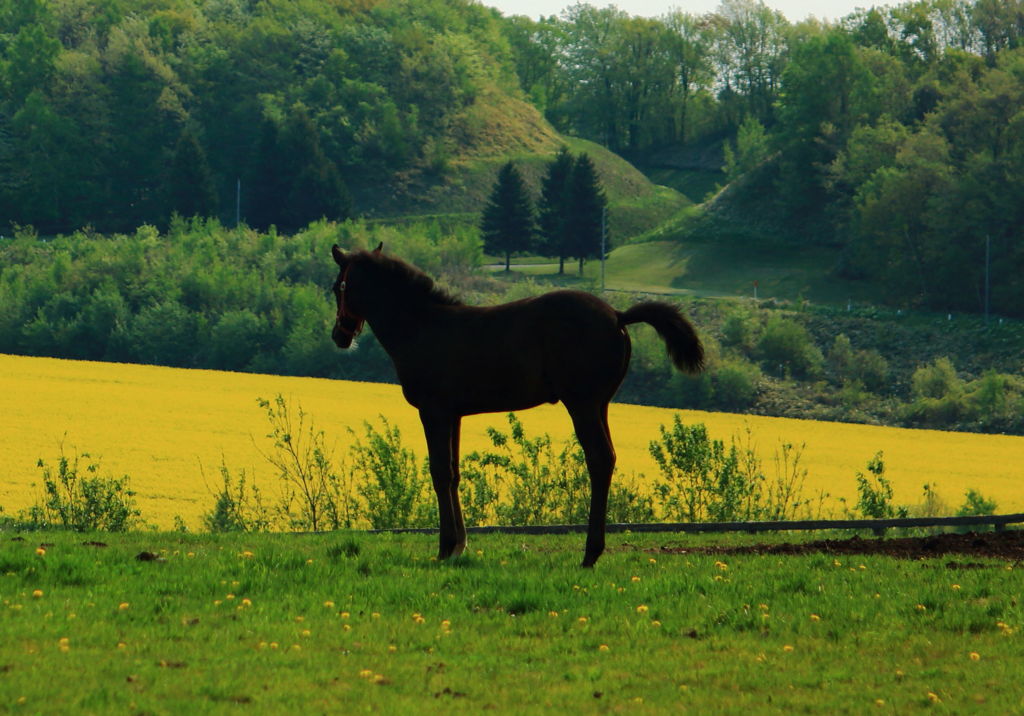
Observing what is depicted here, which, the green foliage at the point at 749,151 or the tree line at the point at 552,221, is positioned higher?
the green foliage at the point at 749,151

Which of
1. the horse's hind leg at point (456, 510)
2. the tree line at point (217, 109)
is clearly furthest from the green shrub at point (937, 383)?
the tree line at point (217, 109)

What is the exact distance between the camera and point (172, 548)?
49.7 feet

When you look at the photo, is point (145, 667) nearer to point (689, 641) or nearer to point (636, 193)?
point (689, 641)

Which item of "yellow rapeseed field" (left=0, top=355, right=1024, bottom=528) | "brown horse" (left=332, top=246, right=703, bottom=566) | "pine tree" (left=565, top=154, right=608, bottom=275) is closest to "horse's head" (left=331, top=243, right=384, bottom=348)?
"brown horse" (left=332, top=246, right=703, bottom=566)

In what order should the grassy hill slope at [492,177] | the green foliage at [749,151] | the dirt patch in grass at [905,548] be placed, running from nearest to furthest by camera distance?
the dirt patch in grass at [905,548]
the grassy hill slope at [492,177]
the green foliage at [749,151]

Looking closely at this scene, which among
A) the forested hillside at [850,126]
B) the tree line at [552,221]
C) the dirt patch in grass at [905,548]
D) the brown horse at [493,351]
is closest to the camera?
the brown horse at [493,351]

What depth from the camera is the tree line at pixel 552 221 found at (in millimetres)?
98500

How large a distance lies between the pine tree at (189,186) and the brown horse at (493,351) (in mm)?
94422

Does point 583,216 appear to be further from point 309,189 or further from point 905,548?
point 905,548

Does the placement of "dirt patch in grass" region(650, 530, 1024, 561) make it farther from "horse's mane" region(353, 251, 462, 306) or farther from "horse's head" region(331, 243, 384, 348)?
"horse's head" region(331, 243, 384, 348)

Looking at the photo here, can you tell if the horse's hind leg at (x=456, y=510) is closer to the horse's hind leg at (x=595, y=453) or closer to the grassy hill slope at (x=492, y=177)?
the horse's hind leg at (x=595, y=453)

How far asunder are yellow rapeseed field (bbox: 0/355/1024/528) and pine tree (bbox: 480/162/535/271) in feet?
134

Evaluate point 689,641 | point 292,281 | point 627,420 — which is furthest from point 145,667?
point 292,281

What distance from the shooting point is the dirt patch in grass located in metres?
15.0
